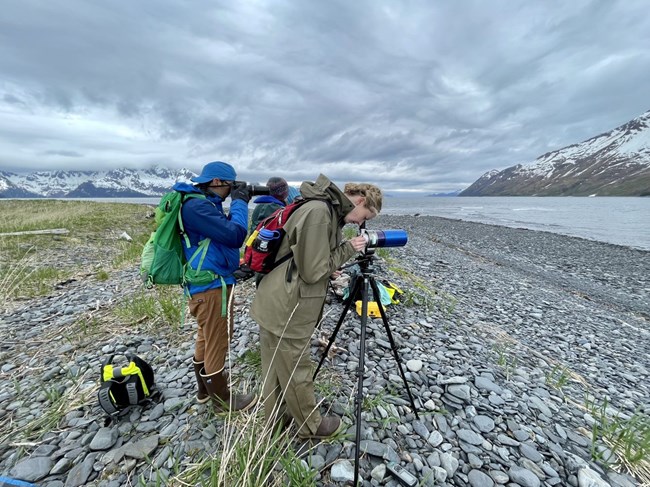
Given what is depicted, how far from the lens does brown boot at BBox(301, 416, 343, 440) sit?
305cm

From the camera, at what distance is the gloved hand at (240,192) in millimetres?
3500

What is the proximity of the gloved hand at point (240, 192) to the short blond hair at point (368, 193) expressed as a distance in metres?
1.24

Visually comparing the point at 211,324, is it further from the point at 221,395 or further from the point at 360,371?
the point at 360,371

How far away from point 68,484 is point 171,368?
71.5 inches

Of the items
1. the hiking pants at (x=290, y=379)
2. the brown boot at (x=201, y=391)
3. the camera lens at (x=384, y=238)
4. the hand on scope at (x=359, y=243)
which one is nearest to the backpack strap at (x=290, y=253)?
the hand on scope at (x=359, y=243)

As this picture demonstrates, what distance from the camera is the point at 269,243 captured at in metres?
2.71

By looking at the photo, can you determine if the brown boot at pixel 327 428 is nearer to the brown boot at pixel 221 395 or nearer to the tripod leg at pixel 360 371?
the tripod leg at pixel 360 371

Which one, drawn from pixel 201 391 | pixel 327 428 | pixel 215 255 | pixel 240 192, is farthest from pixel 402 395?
pixel 240 192

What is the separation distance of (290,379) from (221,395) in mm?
1254

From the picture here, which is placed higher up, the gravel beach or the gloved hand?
the gloved hand

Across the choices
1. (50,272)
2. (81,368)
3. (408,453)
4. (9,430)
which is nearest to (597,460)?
(408,453)

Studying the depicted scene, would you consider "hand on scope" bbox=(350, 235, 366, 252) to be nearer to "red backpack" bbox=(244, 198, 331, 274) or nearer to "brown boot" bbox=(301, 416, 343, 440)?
"red backpack" bbox=(244, 198, 331, 274)

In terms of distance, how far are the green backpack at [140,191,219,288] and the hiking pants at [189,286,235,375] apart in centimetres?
19

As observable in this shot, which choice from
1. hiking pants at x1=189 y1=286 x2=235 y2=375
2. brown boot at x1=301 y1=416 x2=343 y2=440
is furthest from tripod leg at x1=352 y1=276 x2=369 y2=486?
hiking pants at x1=189 y1=286 x2=235 y2=375
